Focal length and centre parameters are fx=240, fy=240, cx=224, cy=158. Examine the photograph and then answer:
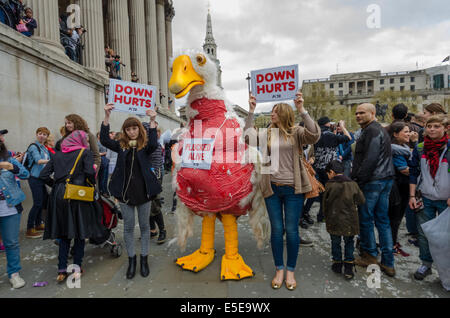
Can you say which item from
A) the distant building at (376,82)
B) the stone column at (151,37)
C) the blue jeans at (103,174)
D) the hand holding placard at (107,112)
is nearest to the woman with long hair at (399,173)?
the hand holding placard at (107,112)

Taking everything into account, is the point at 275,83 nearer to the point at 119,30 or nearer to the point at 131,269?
the point at 131,269

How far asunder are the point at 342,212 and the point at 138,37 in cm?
1477

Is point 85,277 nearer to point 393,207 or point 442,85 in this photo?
point 393,207

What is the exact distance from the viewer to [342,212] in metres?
2.69

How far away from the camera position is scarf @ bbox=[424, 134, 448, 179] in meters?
2.65

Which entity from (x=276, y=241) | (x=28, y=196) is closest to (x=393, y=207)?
(x=276, y=241)

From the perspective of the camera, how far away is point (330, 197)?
2762mm

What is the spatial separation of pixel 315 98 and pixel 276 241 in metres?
45.3

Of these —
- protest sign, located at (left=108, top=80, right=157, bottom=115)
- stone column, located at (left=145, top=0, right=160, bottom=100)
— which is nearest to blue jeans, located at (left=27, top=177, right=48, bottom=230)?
protest sign, located at (left=108, top=80, right=157, bottom=115)

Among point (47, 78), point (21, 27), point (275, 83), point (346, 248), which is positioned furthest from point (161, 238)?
point (21, 27)

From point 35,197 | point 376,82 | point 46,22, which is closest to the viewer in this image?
point 35,197

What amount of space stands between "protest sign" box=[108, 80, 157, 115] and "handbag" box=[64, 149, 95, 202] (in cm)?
74

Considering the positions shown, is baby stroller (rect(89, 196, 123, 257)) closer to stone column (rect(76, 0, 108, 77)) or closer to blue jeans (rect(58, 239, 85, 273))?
blue jeans (rect(58, 239, 85, 273))
